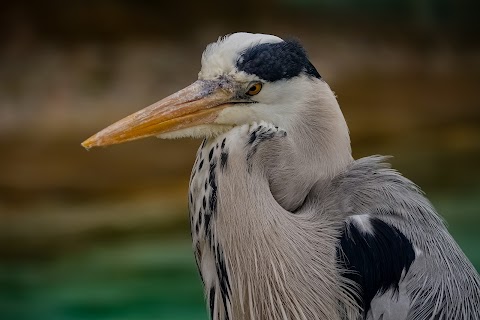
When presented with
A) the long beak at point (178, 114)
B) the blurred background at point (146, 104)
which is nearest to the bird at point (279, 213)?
the long beak at point (178, 114)

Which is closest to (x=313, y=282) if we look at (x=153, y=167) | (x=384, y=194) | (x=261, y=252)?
(x=261, y=252)

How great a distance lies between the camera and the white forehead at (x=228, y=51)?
1914 mm

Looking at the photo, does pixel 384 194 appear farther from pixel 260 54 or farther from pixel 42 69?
pixel 42 69

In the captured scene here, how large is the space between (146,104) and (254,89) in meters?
3.63

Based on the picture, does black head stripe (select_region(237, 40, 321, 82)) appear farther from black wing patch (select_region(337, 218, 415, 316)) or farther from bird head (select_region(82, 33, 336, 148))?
black wing patch (select_region(337, 218, 415, 316))

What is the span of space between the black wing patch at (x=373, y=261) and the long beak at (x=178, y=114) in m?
0.40

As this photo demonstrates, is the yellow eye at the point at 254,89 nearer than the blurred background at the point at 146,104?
Yes

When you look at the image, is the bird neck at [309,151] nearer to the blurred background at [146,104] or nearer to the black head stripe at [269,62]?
the black head stripe at [269,62]

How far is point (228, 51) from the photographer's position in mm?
1919

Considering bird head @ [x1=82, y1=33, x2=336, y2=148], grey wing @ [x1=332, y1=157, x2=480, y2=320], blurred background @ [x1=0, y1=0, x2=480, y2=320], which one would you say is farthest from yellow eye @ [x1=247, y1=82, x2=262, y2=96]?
blurred background @ [x1=0, y1=0, x2=480, y2=320]

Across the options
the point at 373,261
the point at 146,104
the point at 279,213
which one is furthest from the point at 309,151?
the point at 146,104

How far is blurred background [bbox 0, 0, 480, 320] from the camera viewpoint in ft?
16.9

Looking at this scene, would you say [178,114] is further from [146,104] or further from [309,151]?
[146,104]

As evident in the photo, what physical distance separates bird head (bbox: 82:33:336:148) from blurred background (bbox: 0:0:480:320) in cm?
311
